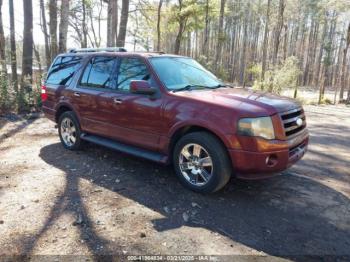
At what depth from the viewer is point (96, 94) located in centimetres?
566

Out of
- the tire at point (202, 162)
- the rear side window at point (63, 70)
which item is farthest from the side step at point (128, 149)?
the rear side window at point (63, 70)

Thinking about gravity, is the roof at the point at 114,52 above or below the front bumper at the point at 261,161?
above

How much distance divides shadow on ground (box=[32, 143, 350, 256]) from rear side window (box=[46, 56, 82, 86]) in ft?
5.98

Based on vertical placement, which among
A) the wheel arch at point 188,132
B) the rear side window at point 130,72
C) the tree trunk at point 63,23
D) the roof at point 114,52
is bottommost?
the wheel arch at point 188,132

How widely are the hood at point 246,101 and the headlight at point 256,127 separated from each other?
0.32 ft

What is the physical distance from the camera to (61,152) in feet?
21.6

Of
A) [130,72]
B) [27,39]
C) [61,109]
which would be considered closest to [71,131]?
[61,109]

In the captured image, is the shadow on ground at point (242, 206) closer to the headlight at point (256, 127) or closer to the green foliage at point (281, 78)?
the headlight at point (256, 127)

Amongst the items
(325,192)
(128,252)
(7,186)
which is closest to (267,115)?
(325,192)

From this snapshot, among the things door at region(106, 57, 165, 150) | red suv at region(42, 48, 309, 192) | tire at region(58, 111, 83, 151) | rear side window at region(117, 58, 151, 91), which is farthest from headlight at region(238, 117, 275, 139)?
tire at region(58, 111, 83, 151)

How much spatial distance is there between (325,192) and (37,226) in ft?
12.9

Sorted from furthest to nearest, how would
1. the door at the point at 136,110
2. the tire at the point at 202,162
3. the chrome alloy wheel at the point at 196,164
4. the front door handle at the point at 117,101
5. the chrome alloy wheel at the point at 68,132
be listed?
1. the chrome alloy wheel at the point at 68,132
2. the front door handle at the point at 117,101
3. the door at the point at 136,110
4. the chrome alloy wheel at the point at 196,164
5. the tire at the point at 202,162

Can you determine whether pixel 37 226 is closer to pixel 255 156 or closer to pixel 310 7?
pixel 255 156

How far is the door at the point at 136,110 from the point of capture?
189 inches
